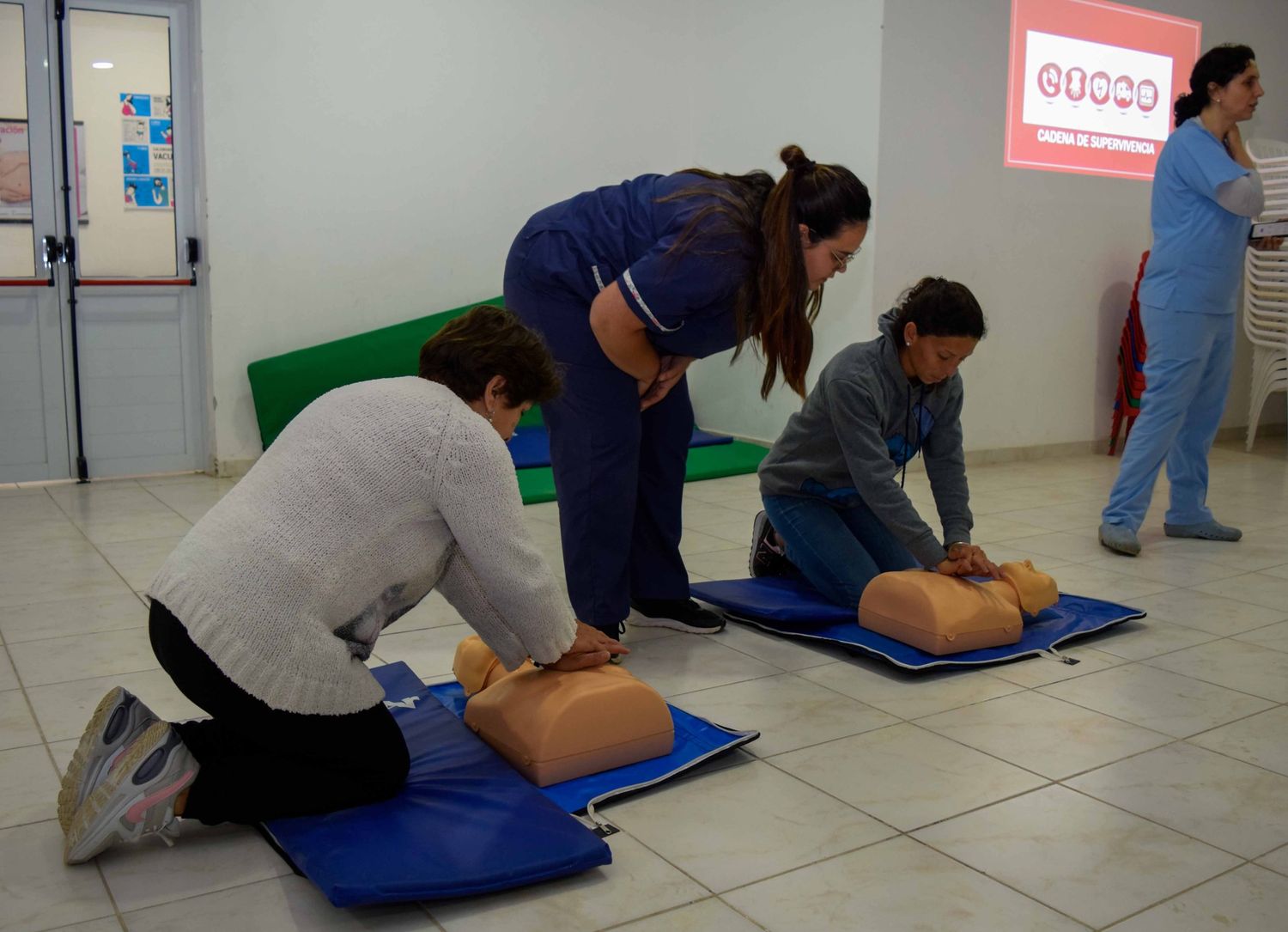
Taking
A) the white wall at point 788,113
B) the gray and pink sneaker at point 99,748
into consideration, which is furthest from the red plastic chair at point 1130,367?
the gray and pink sneaker at point 99,748

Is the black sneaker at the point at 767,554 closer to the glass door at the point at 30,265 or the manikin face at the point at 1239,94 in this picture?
the manikin face at the point at 1239,94

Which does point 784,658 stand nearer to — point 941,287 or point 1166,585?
point 941,287

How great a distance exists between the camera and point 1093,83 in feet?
18.4

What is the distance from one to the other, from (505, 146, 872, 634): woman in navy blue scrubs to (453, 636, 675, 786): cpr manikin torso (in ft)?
1.89

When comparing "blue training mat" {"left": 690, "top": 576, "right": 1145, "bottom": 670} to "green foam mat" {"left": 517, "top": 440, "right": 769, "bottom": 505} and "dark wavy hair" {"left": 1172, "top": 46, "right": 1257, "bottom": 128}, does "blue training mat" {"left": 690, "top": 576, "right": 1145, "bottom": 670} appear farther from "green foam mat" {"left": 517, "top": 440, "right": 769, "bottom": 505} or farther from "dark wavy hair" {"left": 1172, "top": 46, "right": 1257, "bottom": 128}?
"dark wavy hair" {"left": 1172, "top": 46, "right": 1257, "bottom": 128}

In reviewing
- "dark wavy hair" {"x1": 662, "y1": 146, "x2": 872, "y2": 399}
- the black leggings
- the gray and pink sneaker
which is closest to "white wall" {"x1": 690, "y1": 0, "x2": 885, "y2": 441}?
"dark wavy hair" {"x1": 662, "y1": 146, "x2": 872, "y2": 399}

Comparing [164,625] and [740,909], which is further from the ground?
[164,625]

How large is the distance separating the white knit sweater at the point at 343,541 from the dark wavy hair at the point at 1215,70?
9.48 feet

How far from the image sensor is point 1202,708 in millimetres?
2312

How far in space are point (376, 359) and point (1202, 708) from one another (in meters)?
3.63

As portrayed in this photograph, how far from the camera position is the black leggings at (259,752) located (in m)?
1.63

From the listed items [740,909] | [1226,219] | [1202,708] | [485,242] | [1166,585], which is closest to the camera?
[740,909]

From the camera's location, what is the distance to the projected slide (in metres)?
5.41

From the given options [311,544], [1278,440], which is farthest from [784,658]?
[1278,440]
